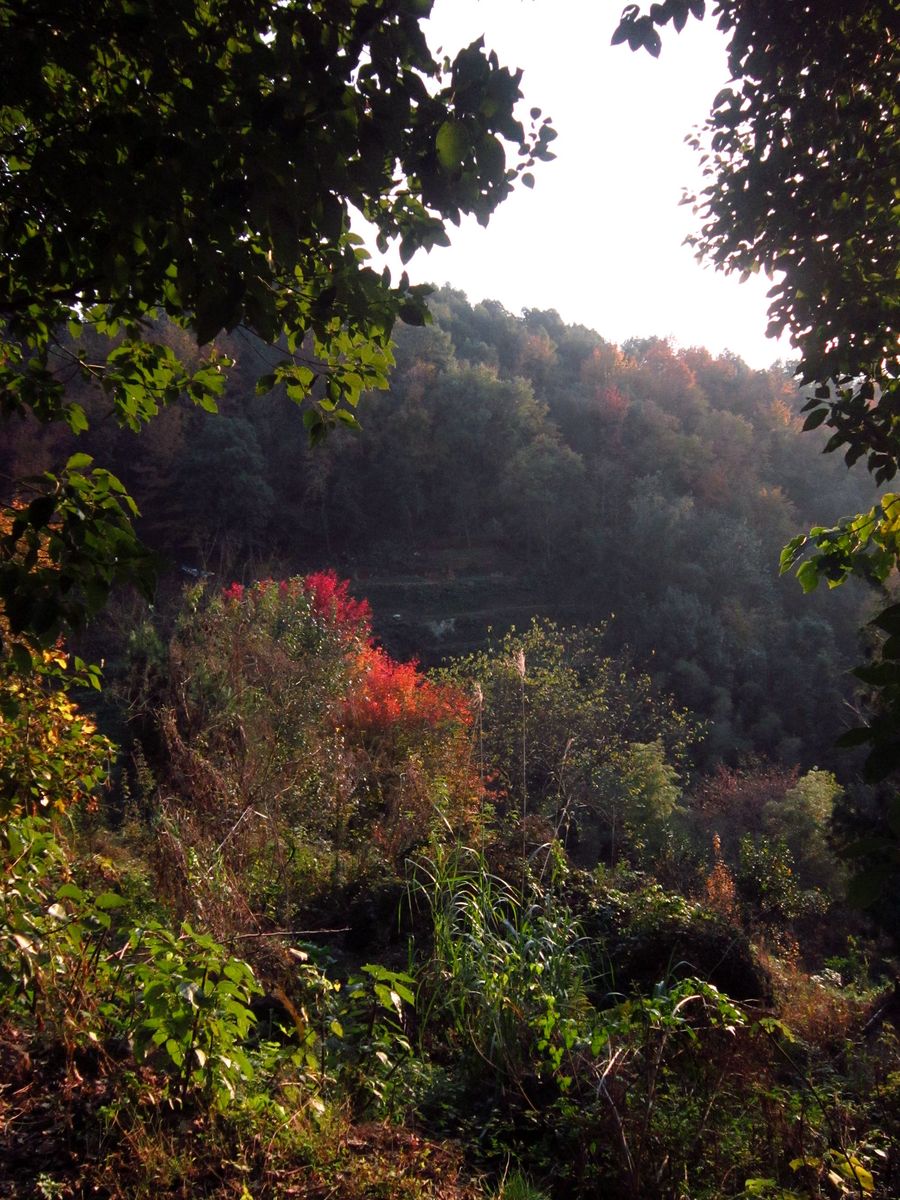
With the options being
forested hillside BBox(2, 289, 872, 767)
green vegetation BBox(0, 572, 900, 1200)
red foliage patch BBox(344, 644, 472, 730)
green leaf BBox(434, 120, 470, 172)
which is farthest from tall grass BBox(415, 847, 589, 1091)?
forested hillside BBox(2, 289, 872, 767)

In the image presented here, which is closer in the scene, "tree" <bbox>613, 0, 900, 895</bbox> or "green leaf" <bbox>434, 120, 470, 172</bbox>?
"green leaf" <bbox>434, 120, 470, 172</bbox>

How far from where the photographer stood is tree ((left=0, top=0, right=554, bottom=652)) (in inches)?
75.3

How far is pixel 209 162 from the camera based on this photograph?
1921 millimetres

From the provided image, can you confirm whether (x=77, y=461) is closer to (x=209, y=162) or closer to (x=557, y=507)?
(x=209, y=162)

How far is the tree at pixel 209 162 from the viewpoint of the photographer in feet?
6.27

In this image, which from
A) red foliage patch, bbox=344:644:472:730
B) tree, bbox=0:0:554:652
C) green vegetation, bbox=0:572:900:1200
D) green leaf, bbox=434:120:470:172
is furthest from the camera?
red foliage patch, bbox=344:644:472:730

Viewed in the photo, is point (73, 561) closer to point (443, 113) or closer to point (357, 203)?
point (357, 203)

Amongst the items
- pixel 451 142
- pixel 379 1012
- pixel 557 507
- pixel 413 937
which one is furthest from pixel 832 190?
pixel 557 507

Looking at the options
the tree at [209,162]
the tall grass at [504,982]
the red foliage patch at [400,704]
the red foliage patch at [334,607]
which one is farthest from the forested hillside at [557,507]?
the tree at [209,162]

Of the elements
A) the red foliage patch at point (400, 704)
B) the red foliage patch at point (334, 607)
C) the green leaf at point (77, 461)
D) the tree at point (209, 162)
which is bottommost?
the red foliage patch at point (400, 704)

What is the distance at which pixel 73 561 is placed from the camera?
6.30 feet

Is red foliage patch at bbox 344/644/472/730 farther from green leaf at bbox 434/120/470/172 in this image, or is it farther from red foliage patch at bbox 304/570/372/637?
green leaf at bbox 434/120/470/172

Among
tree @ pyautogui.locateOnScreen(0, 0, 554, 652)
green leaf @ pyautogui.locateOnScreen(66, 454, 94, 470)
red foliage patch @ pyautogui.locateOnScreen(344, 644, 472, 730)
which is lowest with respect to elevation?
red foliage patch @ pyautogui.locateOnScreen(344, 644, 472, 730)

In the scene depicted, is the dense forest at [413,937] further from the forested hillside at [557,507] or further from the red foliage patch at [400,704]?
→ the forested hillside at [557,507]
